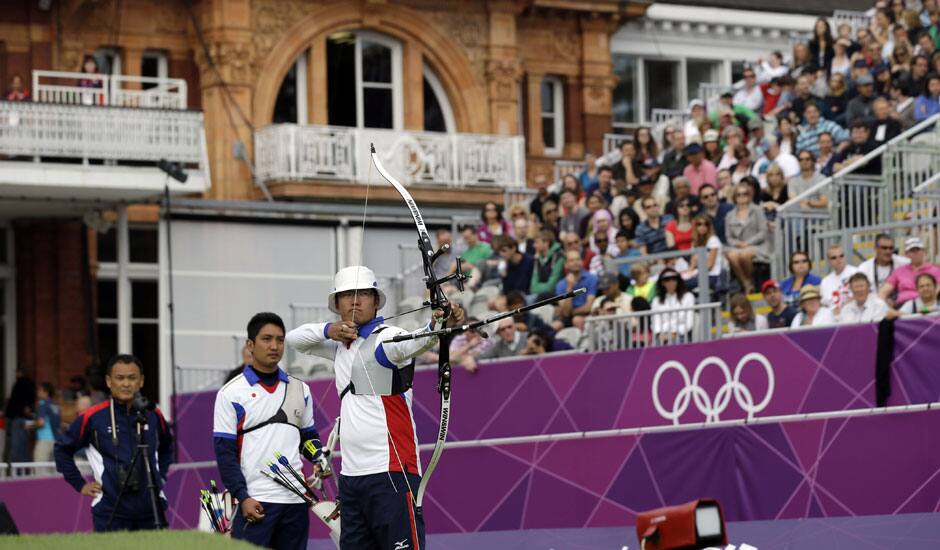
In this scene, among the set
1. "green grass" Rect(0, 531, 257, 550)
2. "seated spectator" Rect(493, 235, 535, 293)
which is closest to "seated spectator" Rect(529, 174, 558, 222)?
"seated spectator" Rect(493, 235, 535, 293)

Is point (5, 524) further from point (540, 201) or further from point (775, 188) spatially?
point (540, 201)

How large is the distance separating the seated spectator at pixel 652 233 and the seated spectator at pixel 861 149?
2081 millimetres

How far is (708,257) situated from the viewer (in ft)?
70.7

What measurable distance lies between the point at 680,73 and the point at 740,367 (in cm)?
2120

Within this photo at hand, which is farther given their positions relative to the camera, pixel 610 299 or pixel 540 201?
pixel 540 201

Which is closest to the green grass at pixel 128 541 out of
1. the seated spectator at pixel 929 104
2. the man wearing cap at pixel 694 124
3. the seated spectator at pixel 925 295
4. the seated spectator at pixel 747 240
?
the seated spectator at pixel 925 295

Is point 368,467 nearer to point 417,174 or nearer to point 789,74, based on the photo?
point 789,74

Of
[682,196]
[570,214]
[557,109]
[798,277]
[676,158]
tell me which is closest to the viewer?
[798,277]

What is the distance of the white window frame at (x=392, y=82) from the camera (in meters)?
36.2

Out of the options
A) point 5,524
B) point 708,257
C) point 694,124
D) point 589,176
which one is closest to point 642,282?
point 708,257

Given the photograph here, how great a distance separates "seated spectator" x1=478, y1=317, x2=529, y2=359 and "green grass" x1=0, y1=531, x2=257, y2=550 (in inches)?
406

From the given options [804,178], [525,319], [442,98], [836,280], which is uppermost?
[442,98]

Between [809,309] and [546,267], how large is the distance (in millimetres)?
5414

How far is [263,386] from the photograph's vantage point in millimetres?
13484
